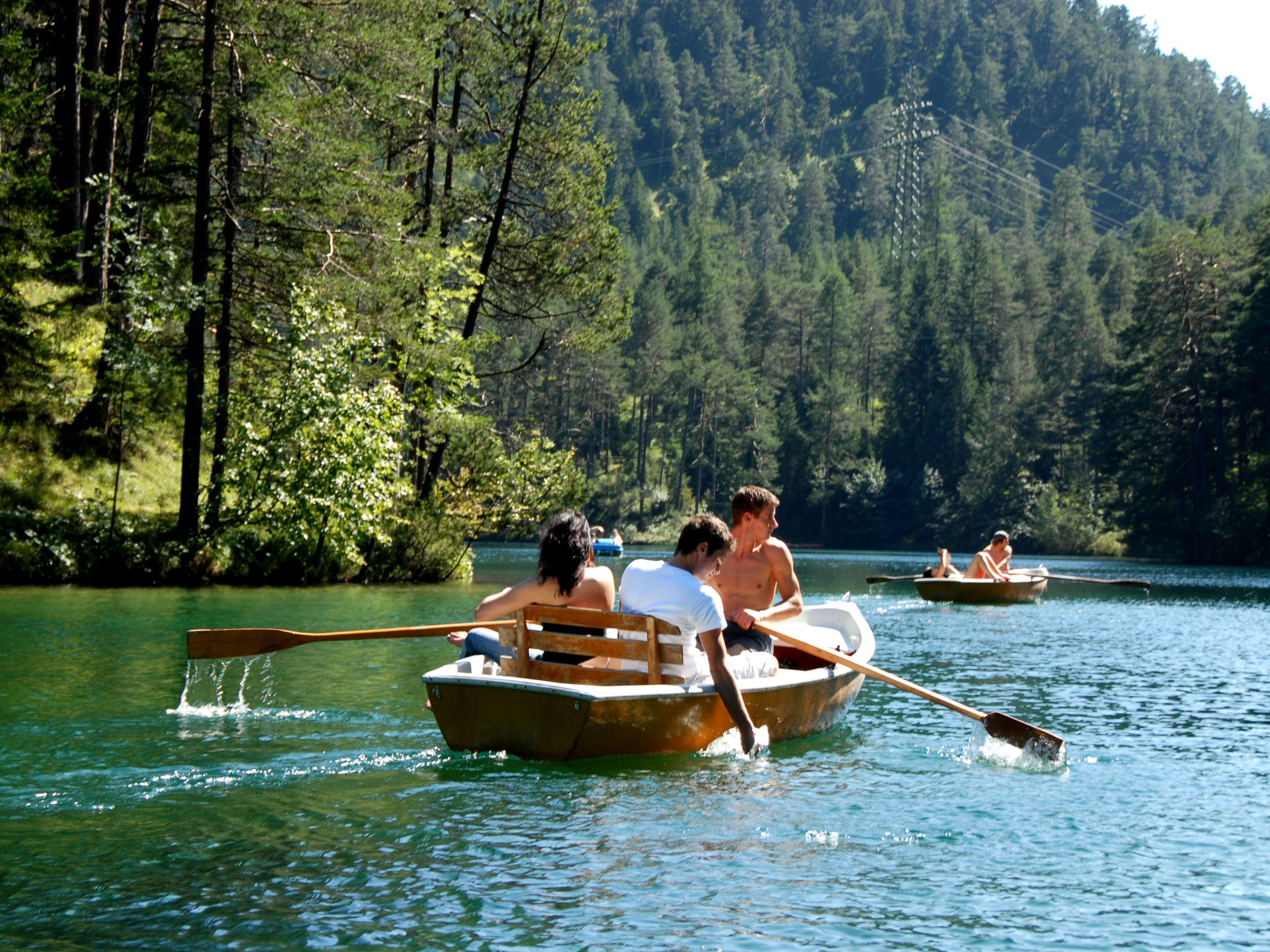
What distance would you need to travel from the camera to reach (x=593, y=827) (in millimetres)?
6965

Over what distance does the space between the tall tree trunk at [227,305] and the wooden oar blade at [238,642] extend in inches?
570

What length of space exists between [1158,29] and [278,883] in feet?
698

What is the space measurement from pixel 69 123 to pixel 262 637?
20353mm

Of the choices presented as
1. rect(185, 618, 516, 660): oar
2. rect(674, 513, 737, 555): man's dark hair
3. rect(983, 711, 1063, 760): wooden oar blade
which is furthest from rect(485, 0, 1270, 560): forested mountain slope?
rect(674, 513, 737, 555): man's dark hair

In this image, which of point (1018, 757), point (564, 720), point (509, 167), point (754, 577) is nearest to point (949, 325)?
point (509, 167)

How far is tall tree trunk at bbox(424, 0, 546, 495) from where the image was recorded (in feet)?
96.3

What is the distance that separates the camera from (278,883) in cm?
586

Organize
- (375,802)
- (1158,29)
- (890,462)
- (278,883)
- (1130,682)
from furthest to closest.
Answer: (1158,29) < (890,462) < (1130,682) < (375,802) < (278,883)

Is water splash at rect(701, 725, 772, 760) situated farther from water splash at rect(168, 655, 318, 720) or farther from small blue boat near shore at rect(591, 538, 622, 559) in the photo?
small blue boat near shore at rect(591, 538, 622, 559)

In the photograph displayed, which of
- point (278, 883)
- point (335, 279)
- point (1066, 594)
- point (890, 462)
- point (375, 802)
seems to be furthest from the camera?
point (890, 462)

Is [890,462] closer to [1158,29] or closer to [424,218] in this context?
[424,218]

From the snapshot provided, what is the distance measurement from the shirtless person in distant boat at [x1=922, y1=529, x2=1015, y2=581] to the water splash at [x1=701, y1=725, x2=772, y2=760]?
17.4 m

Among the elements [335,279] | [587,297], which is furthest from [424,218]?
[335,279]

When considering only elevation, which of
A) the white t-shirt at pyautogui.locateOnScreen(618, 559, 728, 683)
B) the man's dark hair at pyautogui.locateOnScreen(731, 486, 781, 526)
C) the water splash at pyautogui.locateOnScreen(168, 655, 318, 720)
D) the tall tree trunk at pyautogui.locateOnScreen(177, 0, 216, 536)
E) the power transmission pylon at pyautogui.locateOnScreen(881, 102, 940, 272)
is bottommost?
the water splash at pyautogui.locateOnScreen(168, 655, 318, 720)
